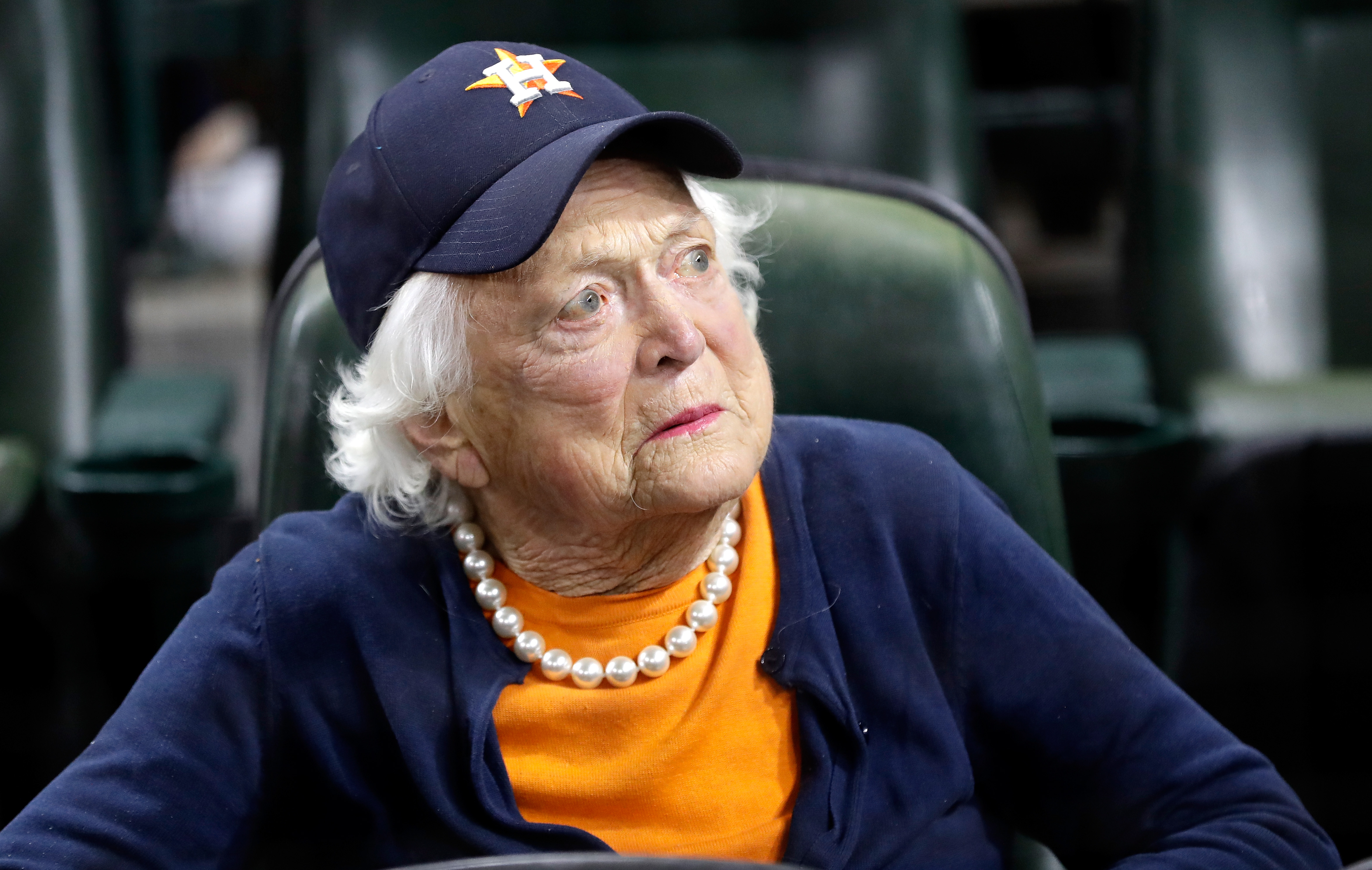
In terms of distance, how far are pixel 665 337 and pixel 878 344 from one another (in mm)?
330

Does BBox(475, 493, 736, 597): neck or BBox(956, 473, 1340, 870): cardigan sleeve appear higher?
BBox(475, 493, 736, 597): neck

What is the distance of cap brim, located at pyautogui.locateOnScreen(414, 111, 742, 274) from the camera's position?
0.94m

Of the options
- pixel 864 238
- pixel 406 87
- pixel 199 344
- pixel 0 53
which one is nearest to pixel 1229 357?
pixel 864 238

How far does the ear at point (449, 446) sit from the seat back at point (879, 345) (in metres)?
0.20

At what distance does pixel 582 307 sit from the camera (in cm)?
99

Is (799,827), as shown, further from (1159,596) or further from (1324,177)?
(1324,177)

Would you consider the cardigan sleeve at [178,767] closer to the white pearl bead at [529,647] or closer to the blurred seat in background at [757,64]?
the white pearl bead at [529,647]

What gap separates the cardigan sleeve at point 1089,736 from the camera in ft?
3.30

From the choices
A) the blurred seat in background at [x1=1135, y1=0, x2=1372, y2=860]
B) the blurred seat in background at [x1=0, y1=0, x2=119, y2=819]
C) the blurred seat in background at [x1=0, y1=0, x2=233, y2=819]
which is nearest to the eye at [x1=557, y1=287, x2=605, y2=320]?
the blurred seat in background at [x1=0, y1=0, x2=233, y2=819]

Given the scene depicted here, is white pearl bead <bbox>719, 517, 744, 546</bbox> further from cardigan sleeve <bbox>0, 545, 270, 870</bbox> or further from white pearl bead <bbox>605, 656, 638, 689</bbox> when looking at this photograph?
cardigan sleeve <bbox>0, 545, 270, 870</bbox>

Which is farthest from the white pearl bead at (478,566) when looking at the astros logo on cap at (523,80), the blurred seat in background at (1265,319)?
the blurred seat in background at (1265,319)

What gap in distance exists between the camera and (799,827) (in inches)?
39.8

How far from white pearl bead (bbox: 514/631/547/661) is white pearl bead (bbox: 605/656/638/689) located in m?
0.05

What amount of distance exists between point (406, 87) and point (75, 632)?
1.14 meters
